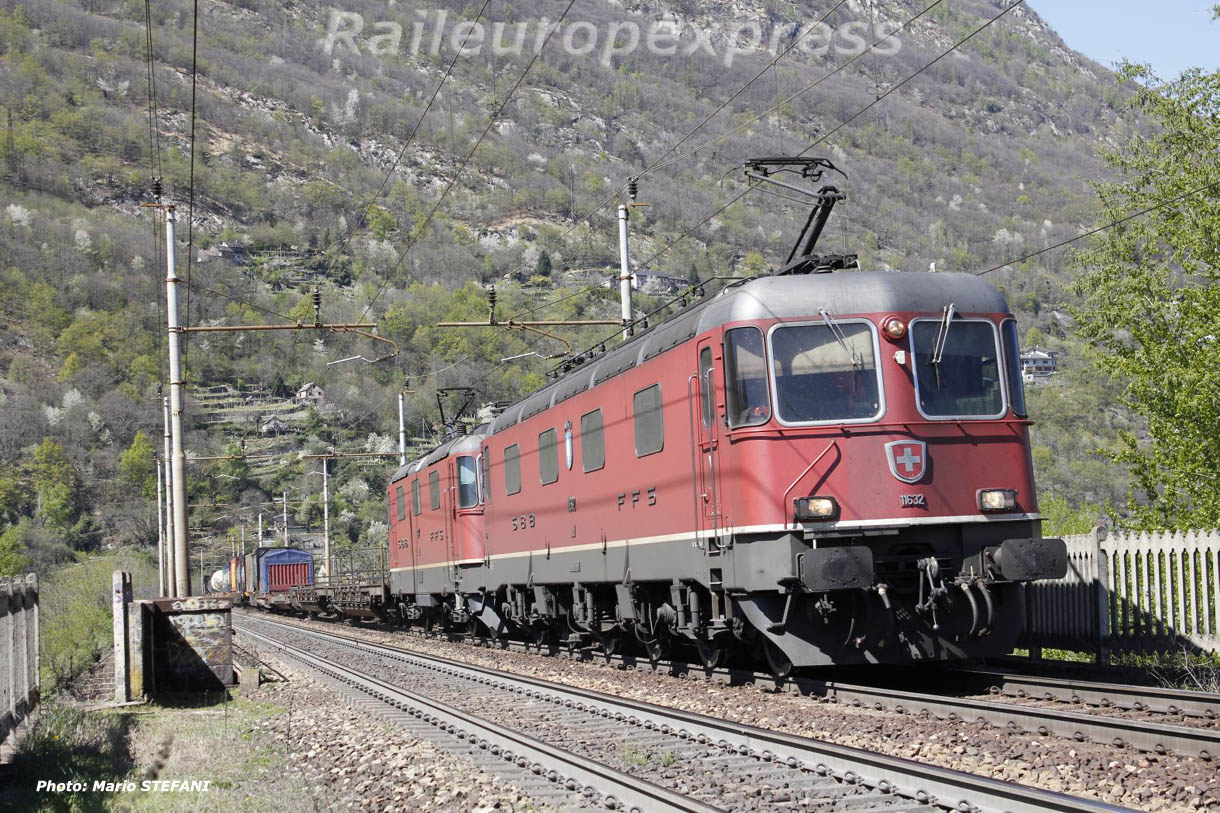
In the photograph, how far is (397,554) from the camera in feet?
107

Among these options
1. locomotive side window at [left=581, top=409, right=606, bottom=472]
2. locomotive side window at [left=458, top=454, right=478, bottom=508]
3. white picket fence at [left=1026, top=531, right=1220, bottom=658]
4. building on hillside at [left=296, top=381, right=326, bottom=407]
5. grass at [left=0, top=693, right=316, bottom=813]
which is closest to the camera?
grass at [left=0, top=693, right=316, bottom=813]

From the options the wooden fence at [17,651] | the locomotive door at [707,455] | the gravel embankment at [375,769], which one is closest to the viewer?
the gravel embankment at [375,769]

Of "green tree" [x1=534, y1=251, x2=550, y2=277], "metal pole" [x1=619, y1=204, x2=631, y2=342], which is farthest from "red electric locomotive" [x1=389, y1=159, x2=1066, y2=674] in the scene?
"green tree" [x1=534, y1=251, x2=550, y2=277]

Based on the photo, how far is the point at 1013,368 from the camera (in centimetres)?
1242

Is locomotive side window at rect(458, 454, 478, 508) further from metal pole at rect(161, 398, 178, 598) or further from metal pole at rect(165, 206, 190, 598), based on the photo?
metal pole at rect(161, 398, 178, 598)

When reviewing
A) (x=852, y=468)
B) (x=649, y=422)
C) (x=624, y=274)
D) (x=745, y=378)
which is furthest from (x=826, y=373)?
(x=624, y=274)

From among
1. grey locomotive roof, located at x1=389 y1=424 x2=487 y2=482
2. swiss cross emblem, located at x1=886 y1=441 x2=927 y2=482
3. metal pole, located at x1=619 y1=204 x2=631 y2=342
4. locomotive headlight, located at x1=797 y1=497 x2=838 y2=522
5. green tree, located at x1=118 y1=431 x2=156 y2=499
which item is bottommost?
locomotive headlight, located at x1=797 y1=497 x2=838 y2=522

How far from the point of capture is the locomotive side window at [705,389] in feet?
41.5

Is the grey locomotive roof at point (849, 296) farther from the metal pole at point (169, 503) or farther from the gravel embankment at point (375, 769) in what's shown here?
the metal pole at point (169, 503)

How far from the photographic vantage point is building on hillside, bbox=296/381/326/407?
121725mm

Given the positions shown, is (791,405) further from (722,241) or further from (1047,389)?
(722,241)

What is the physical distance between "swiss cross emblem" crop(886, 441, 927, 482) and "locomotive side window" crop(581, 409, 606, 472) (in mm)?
5169

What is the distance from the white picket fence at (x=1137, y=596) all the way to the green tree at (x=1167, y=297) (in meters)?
4.82

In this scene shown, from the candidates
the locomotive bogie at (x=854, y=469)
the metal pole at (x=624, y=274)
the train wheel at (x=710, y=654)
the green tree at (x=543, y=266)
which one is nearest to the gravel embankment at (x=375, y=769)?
the locomotive bogie at (x=854, y=469)
